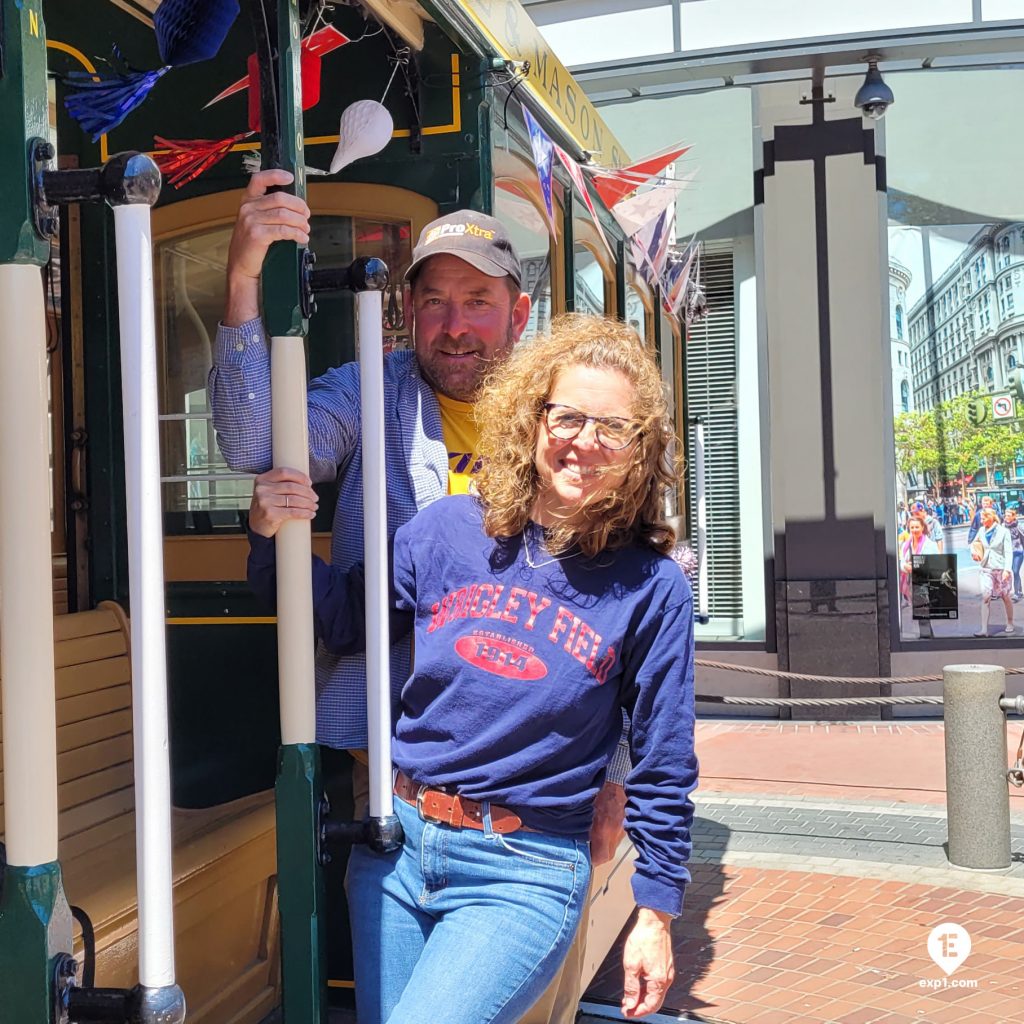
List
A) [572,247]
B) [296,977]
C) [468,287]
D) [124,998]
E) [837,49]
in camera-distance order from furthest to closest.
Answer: [837,49], [572,247], [468,287], [296,977], [124,998]

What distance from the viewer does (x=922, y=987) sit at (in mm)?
4055

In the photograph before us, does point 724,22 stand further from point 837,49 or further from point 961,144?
point 961,144

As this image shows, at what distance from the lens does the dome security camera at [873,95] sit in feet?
28.9

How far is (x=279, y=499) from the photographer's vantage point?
1887 mm

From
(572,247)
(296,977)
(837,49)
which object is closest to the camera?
(296,977)

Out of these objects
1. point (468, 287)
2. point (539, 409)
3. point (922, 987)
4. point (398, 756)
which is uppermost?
point (468, 287)

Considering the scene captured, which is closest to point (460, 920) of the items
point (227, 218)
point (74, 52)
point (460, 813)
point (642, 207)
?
point (460, 813)

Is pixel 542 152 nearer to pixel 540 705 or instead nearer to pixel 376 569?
pixel 376 569

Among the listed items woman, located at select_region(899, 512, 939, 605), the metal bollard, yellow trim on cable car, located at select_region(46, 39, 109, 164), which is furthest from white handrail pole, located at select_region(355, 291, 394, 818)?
woman, located at select_region(899, 512, 939, 605)

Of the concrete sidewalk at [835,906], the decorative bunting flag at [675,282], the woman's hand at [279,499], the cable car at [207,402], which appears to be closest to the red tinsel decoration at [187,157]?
the cable car at [207,402]

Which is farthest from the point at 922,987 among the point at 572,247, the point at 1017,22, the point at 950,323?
the point at 1017,22

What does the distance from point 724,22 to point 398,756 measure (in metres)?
8.97

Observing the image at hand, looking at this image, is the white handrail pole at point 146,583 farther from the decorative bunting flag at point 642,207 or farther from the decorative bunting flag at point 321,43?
the decorative bunting flag at point 642,207

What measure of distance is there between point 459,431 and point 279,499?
632 mm
